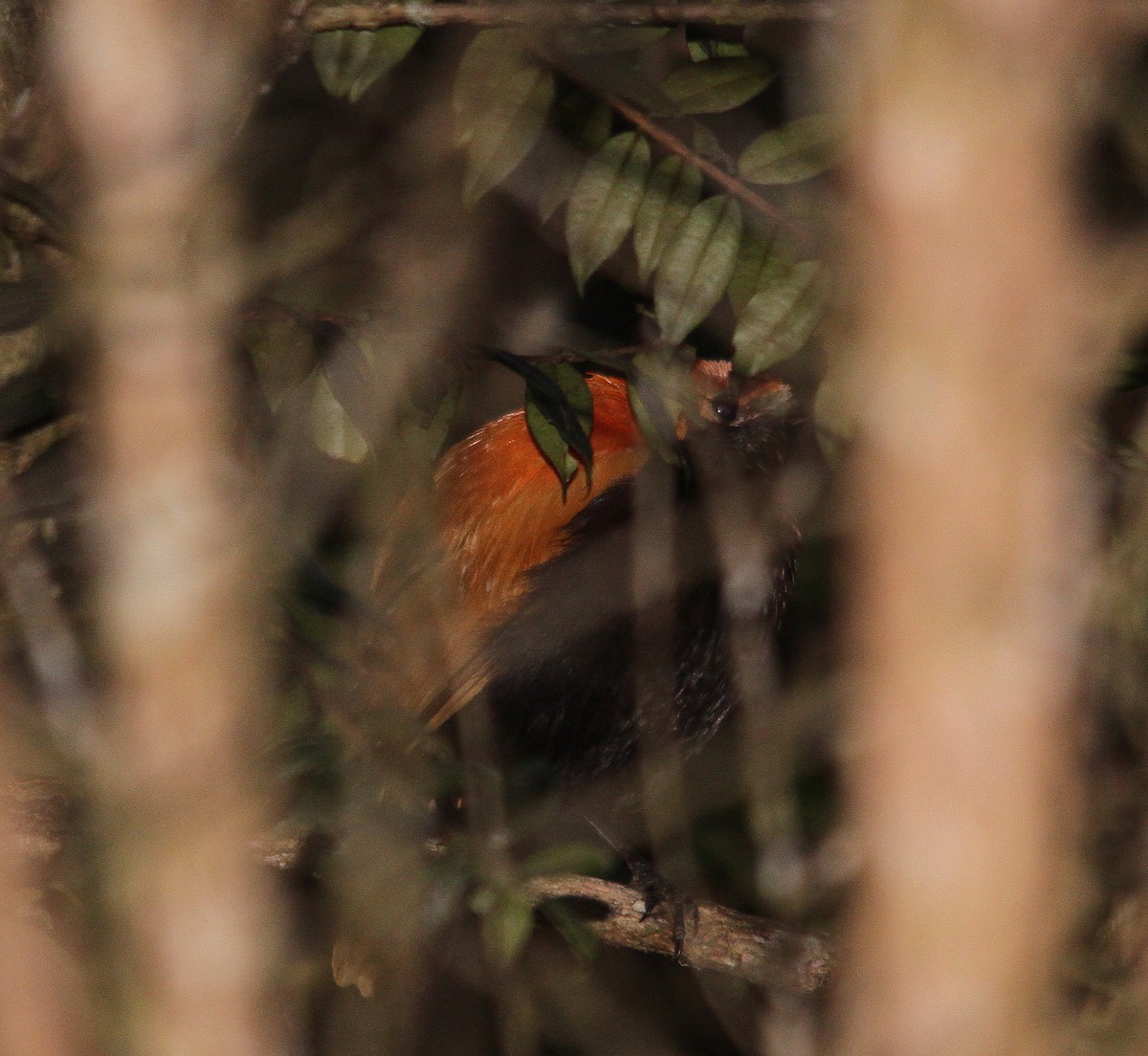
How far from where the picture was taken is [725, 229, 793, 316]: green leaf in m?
2.12

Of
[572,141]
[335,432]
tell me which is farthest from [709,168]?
[335,432]

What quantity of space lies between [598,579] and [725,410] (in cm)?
57

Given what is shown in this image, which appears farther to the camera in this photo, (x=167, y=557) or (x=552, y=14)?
(x=552, y=14)

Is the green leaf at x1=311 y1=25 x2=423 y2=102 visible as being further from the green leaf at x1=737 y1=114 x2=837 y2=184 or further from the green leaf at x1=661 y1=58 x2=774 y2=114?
the green leaf at x1=737 y1=114 x2=837 y2=184

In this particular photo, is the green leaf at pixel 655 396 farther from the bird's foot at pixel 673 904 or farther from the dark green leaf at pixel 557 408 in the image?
the bird's foot at pixel 673 904

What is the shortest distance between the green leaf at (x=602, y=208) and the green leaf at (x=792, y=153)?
0.17 meters

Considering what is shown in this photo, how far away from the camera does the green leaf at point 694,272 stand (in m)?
2.07

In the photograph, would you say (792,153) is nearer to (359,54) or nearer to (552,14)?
(552,14)

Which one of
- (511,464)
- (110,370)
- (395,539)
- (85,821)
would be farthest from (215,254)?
(511,464)

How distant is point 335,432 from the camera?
2.03m

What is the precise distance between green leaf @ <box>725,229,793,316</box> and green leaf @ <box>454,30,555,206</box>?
1.23 feet

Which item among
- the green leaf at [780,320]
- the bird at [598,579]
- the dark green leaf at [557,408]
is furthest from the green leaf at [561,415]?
the bird at [598,579]

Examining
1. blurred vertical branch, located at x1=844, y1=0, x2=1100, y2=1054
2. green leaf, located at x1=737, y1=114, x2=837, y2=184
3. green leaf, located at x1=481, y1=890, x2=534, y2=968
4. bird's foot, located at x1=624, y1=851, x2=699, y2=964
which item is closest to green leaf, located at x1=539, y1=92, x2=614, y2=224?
green leaf, located at x1=737, y1=114, x2=837, y2=184

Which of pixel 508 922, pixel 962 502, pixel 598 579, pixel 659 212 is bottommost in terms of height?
pixel 598 579
